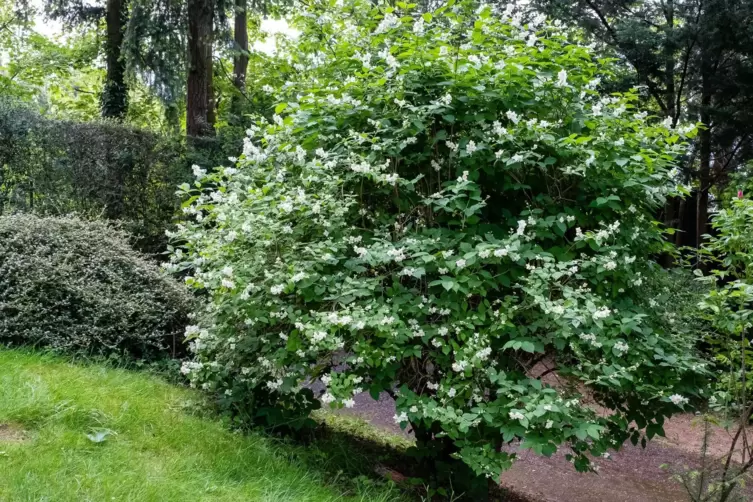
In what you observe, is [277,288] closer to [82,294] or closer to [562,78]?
[562,78]

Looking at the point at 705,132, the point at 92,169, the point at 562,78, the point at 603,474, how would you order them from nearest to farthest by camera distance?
1. the point at 562,78
2. the point at 603,474
3. the point at 92,169
4. the point at 705,132

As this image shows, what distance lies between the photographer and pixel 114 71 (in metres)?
11.4

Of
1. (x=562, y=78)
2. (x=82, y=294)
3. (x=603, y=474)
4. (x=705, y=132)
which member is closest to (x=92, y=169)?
(x=82, y=294)

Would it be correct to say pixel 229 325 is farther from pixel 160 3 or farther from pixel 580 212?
pixel 160 3

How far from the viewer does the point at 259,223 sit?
3350mm

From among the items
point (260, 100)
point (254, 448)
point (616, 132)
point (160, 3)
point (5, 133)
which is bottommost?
point (254, 448)

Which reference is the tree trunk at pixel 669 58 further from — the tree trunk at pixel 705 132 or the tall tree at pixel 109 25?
the tall tree at pixel 109 25

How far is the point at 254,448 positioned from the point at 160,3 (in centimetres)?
801

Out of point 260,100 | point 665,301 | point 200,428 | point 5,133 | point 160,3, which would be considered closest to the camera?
point 200,428

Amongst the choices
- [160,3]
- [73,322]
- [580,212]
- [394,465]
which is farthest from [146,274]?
[160,3]

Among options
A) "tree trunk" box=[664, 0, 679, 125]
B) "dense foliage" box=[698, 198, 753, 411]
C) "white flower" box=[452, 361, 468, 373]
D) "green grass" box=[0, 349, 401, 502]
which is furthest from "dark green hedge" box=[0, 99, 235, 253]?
"tree trunk" box=[664, 0, 679, 125]

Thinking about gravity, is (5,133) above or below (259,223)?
above

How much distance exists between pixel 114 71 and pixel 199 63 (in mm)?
3156

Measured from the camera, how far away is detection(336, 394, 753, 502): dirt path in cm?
578
